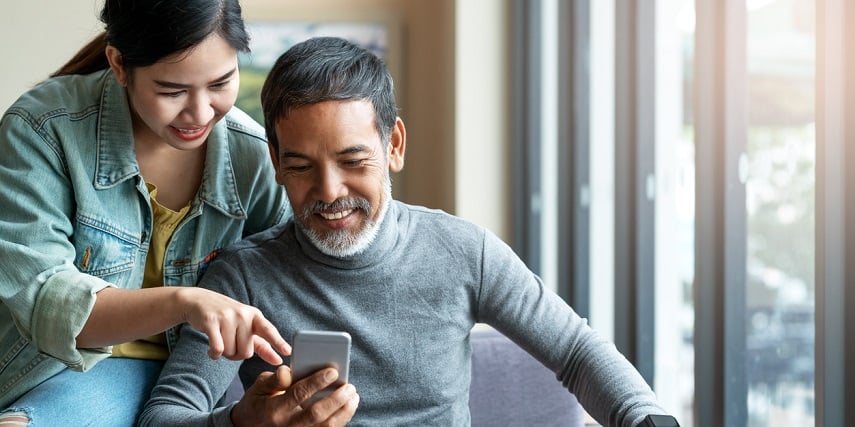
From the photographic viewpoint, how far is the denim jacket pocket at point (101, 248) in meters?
1.82

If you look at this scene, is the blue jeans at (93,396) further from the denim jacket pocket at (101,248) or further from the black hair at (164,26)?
the black hair at (164,26)

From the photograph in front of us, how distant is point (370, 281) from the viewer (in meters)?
1.86

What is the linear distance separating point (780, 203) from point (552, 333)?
3.41 feet

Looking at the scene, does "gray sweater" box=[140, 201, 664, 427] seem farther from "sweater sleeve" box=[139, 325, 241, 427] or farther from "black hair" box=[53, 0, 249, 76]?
"black hair" box=[53, 0, 249, 76]

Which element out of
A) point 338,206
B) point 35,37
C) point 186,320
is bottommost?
point 186,320

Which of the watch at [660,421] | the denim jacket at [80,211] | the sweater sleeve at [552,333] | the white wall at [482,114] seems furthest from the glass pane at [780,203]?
the white wall at [482,114]

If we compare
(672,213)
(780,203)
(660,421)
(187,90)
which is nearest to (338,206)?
(187,90)

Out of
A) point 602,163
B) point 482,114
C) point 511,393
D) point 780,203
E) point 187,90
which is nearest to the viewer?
point 187,90

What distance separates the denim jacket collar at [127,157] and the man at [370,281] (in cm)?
10

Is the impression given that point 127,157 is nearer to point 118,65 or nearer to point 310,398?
point 118,65

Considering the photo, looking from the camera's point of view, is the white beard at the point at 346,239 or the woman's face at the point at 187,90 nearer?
the woman's face at the point at 187,90

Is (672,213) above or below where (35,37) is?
below

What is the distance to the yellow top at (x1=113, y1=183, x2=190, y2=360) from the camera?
1.92m

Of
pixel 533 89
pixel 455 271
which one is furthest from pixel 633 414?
pixel 533 89
